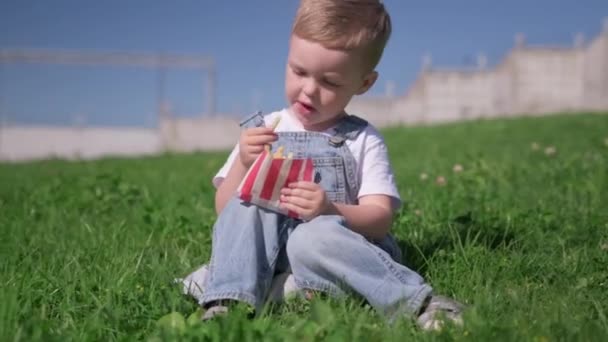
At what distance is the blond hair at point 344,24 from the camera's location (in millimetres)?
2422

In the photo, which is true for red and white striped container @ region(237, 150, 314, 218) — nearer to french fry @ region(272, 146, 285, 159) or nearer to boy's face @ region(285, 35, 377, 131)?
french fry @ region(272, 146, 285, 159)

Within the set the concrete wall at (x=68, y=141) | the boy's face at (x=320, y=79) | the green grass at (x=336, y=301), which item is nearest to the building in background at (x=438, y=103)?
the concrete wall at (x=68, y=141)

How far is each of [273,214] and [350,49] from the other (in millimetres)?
653

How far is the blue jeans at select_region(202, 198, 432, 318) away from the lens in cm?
226

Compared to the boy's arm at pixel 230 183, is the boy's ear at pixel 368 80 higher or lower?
higher

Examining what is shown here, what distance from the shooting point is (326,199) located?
2373 mm

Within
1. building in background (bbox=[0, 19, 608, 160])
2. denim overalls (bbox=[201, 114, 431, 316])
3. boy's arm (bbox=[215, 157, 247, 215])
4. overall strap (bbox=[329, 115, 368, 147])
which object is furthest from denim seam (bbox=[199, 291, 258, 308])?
building in background (bbox=[0, 19, 608, 160])

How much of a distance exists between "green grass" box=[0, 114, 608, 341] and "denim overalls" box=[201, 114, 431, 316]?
92 mm

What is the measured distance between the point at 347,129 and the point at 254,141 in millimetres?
404

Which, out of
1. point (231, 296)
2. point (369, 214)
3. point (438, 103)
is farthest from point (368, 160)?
point (438, 103)

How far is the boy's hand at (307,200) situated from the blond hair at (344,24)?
51cm

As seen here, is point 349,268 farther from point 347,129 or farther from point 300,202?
point 347,129

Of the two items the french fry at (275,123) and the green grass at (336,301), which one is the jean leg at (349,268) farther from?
the french fry at (275,123)

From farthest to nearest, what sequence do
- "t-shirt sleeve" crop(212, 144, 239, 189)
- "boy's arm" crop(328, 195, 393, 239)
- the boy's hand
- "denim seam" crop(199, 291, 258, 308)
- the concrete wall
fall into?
the concrete wall
"t-shirt sleeve" crop(212, 144, 239, 189)
"boy's arm" crop(328, 195, 393, 239)
the boy's hand
"denim seam" crop(199, 291, 258, 308)
